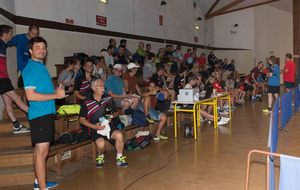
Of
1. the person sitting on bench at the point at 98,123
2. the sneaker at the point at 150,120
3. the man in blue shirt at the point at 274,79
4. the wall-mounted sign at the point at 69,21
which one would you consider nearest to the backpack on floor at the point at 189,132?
the sneaker at the point at 150,120

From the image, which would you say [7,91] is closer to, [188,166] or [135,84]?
[188,166]

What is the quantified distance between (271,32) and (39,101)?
19.2m

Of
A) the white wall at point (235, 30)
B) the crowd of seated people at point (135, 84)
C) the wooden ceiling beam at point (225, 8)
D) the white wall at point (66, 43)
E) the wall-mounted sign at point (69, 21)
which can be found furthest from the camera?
the white wall at point (235, 30)

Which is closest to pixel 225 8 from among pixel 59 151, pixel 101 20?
pixel 101 20

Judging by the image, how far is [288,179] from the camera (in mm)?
2234

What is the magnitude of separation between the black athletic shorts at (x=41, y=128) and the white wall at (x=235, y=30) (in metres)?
17.4

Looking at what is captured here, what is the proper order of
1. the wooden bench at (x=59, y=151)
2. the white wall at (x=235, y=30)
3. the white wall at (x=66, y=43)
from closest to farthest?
the wooden bench at (x=59, y=151), the white wall at (x=66, y=43), the white wall at (x=235, y=30)

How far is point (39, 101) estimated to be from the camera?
11.2 ft

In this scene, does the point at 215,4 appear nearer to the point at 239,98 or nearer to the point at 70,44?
the point at 239,98

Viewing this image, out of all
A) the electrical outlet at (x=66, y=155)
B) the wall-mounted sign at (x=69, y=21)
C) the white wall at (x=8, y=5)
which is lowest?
the electrical outlet at (x=66, y=155)

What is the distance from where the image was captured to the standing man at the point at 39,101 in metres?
3.38

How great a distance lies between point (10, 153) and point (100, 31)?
6514mm

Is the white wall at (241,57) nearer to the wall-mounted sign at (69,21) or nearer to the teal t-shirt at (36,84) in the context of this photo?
the wall-mounted sign at (69,21)

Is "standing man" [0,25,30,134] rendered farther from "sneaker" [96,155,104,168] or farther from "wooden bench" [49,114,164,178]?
"sneaker" [96,155,104,168]
